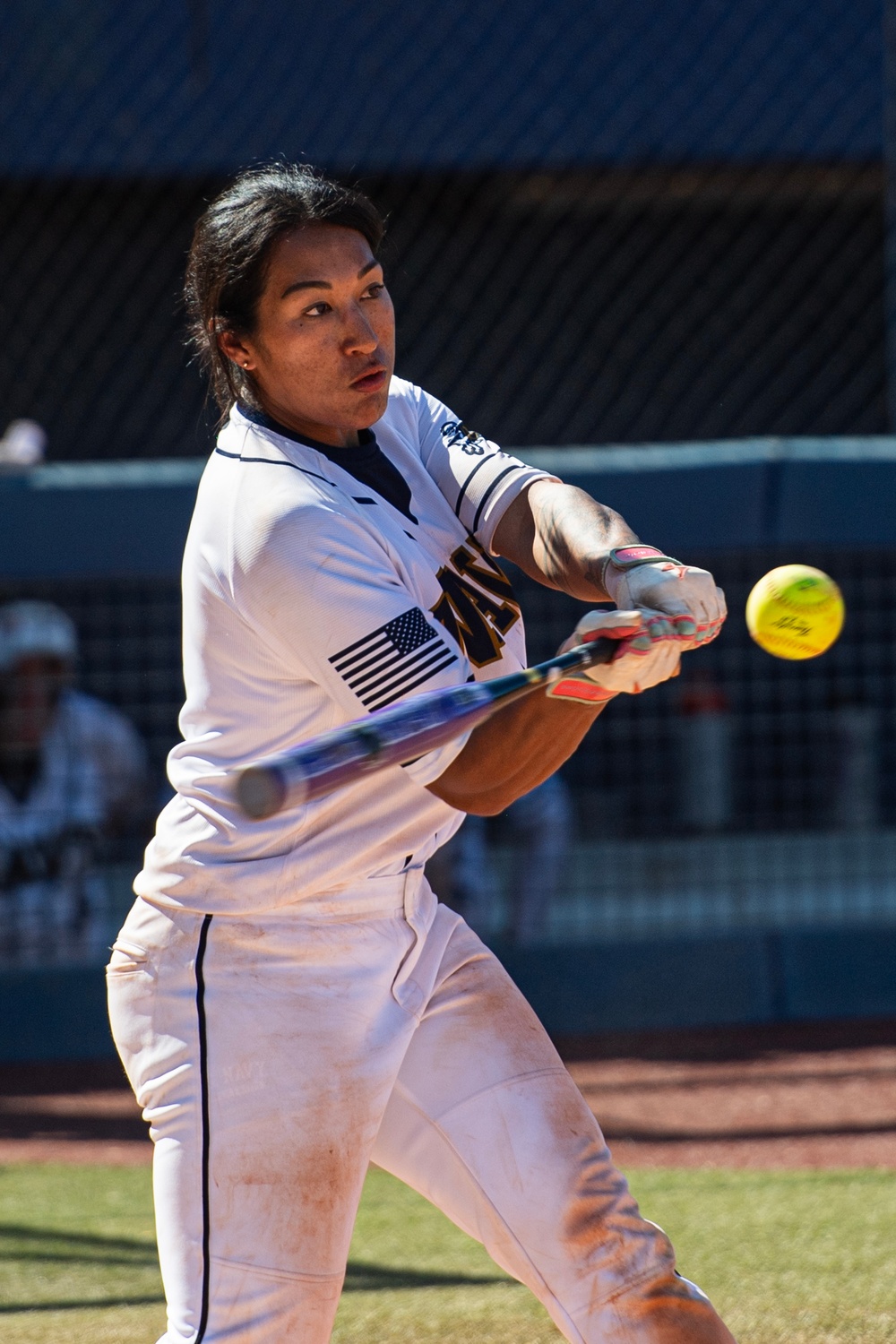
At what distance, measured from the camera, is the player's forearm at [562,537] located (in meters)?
2.18

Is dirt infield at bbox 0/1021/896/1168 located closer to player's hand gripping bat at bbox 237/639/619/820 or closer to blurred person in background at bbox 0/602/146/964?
blurred person in background at bbox 0/602/146/964

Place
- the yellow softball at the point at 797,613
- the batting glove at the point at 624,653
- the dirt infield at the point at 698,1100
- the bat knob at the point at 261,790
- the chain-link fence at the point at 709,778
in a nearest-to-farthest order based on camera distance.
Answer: the bat knob at the point at 261,790, the batting glove at the point at 624,653, the yellow softball at the point at 797,613, the dirt infield at the point at 698,1100, the chain-link fence at the point at 709,778

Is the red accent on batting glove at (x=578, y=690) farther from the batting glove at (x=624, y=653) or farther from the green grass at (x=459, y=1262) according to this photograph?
the green grass at (x=459, y=1262)

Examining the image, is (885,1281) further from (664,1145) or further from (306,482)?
(306,482)

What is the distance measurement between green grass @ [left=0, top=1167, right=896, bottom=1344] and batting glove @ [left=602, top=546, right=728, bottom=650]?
1741mm

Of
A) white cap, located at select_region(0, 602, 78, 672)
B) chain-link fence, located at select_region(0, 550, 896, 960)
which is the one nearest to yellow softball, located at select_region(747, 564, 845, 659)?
chain-link fence, located at select_region(0, 550, 896, 960)

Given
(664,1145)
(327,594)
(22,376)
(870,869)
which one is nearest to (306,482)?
(327,594)

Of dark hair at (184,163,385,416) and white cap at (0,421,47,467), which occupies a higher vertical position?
white cap at (0,421,47,467)

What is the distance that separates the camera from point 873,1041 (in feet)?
19.1

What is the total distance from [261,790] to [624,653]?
0.61 m

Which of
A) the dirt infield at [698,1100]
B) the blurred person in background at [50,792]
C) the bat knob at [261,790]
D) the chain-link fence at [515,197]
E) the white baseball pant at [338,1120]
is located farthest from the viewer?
the chain-link fence at [515,197]

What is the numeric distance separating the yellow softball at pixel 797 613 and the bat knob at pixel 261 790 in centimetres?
115

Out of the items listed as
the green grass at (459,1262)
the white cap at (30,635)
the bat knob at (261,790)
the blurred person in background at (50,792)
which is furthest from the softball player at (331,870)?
the white cap at (30,635)

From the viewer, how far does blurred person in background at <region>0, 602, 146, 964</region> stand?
599 cm
